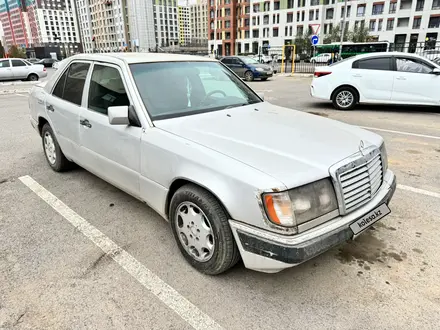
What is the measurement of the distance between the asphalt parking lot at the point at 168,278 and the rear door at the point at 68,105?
2.17 feet

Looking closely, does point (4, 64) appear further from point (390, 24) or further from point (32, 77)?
point (390, 24)

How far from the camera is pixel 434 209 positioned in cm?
361

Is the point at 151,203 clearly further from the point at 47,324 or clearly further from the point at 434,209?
the point at 434,209

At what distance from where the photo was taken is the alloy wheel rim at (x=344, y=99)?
9367 mm

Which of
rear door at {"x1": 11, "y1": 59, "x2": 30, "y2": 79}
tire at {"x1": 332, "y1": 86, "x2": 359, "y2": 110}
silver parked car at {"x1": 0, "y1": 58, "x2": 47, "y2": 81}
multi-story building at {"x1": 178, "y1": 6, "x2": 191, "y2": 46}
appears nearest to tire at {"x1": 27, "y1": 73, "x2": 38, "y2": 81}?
silver parked car at {"x1": 0, "y1": 58, "x2": 47, "y2": 81}

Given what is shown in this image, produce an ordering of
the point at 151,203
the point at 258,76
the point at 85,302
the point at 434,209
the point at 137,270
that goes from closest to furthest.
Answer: the point at 85,302 < the point at 137,270 < the point at 151,203 < the point at 434,209 < the point at 258,76

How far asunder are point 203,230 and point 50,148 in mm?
3308

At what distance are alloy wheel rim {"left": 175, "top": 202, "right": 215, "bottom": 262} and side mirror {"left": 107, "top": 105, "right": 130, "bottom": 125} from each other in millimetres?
920

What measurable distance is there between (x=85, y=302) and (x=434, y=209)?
A: 3.56 m

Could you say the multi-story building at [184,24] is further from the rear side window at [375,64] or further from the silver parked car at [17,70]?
the rear side window at [375,64]

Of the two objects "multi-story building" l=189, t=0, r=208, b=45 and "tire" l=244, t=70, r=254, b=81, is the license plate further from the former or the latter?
"multi-story building" l=189, t=0, r=208, b=45

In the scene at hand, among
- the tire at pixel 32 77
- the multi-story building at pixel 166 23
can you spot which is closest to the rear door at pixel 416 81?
the tire at pixel 32 77

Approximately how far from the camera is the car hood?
7.26ft

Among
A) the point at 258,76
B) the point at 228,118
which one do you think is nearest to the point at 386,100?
the point at 228,118
